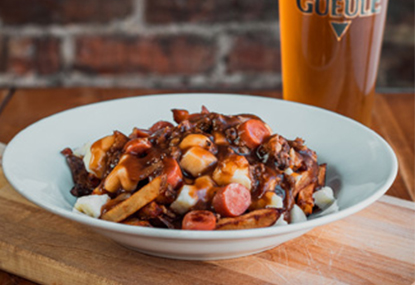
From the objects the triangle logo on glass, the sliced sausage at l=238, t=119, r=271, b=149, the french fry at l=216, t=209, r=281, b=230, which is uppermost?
the triangle logo on glass

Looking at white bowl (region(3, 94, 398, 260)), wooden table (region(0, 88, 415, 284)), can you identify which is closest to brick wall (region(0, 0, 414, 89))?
wooden table (region(0, 88, 415, 284))

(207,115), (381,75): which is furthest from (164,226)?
(381,75)

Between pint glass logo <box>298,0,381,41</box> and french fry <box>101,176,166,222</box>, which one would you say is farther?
pint glass logo <box>298,0,381,41</box>

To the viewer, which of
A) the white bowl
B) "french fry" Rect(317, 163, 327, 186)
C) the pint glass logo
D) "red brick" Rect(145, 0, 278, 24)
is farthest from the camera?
"red brick" Rect(145, 0, 278, 24)

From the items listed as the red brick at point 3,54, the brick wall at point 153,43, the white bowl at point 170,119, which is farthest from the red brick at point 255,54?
the white bowl at point 170,119

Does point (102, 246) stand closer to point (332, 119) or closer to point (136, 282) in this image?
point (136, 282)

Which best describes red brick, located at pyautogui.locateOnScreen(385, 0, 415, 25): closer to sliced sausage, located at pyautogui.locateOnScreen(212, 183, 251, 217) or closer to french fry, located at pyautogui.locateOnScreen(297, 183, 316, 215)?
french fry, located at pyautogui.locateOnScreen(297, 183, 316, 215)

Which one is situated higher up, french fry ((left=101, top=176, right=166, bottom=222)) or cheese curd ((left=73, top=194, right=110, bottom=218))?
french fry ((left=101, top=176, right=166, bottom=222))
